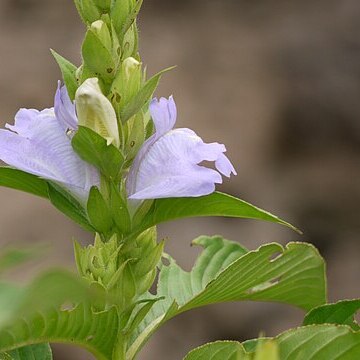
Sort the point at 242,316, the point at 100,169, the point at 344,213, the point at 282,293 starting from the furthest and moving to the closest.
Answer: the point at 344,213 < the point at 242,316 < the point at 282,293 < the point at 100,169

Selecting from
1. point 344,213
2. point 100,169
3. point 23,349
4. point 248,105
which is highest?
point 100,169

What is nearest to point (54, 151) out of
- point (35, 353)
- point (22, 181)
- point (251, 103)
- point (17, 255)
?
point (22, 181)

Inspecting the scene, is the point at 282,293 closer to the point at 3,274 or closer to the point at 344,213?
the point at 3,274

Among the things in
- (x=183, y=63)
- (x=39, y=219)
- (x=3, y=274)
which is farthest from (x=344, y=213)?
(x=3, y=274)

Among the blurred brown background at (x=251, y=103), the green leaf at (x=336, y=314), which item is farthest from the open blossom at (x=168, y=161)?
the blurred brown background at (x=251, y=103)

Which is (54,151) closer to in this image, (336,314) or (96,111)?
(96,111)
